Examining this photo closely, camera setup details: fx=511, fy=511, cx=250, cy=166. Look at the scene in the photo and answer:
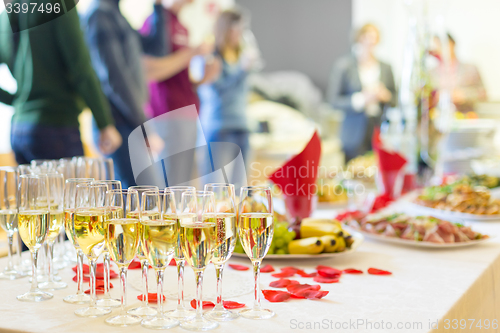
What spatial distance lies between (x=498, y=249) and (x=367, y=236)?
32cm

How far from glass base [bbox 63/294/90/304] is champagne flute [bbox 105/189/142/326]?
0.12m

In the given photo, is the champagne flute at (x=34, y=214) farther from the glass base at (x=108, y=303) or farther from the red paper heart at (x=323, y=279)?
the red paper heart at (x=323, y=279)

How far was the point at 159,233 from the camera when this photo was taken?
72 centimetres

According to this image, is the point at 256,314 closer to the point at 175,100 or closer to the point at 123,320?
the point at 123,320

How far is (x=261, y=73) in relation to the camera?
7.27 m

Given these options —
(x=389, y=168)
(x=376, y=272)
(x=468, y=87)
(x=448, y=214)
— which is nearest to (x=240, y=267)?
(x=376, y=272)

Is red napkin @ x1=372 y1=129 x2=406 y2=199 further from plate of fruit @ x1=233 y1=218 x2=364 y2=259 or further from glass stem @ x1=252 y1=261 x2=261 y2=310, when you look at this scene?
glass stem @ x1=252 y1=261 x2=261 y2=310

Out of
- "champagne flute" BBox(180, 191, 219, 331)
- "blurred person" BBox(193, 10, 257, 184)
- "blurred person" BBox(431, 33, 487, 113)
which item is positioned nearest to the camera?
"champagne flute" BBox(180, 191, 219, 331)

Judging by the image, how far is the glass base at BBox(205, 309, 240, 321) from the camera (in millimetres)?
769

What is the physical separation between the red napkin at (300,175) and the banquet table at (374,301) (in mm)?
280

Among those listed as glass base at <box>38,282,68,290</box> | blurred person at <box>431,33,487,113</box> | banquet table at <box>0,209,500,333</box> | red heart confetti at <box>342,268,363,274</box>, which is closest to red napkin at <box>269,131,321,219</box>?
banquet table at <box>0,209,500,333</box>

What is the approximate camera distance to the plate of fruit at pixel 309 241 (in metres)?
1.13

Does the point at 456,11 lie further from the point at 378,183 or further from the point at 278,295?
the point at 278,295

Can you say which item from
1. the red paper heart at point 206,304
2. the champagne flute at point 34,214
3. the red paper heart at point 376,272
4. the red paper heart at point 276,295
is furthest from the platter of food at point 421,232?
the champagne flute at point 34,214
